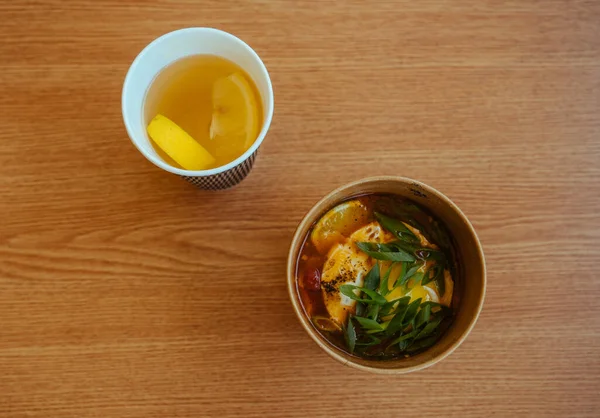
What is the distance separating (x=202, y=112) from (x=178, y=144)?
9cm

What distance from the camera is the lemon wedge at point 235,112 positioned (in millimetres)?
922

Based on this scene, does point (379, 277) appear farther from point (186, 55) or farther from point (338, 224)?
point (186, 55)

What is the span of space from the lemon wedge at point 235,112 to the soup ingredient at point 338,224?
180 mm

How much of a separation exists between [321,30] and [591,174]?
23.2 inches

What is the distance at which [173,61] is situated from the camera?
95 cm

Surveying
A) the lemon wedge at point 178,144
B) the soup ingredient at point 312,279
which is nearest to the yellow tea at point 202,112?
the lemon wedge at point 178,144

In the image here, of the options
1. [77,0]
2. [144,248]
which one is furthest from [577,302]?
[77,0]

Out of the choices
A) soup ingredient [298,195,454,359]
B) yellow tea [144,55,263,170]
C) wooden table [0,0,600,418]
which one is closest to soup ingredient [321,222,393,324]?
soup ingredient [298,195,454,359]

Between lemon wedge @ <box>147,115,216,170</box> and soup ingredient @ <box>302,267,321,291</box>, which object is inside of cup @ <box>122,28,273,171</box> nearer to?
lemon wedge @ <box>147,115,216,170</box>

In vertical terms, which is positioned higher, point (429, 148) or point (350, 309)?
point (429, 148)

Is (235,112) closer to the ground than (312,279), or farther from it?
farther from it

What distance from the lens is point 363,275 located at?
→ 896mm

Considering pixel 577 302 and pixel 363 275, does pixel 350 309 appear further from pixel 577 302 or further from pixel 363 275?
pixel 577 302

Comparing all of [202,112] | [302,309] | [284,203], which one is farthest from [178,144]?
[302,309]
